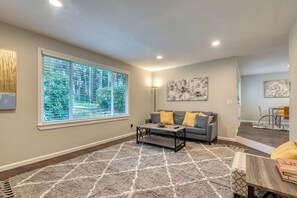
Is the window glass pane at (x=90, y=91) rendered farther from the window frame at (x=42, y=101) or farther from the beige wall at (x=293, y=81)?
the beige wall at (x=293, y=81)

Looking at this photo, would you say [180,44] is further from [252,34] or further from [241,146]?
[241,146]

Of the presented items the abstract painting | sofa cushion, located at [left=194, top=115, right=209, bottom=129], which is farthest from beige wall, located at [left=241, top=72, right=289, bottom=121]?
the abstract painting

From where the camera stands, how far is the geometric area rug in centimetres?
190

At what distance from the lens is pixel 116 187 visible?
202 centimetres

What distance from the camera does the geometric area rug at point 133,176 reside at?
6.23ft

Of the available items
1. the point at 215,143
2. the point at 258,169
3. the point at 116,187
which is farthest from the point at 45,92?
the point at 215,143

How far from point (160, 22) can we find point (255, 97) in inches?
277

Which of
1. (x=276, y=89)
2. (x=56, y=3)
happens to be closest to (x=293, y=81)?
(x=56, y=3)

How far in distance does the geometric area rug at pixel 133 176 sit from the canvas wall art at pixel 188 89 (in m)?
2.13

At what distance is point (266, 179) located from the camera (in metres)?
1.18

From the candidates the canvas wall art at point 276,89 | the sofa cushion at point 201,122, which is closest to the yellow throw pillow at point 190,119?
the sofa cushion at point 201,122

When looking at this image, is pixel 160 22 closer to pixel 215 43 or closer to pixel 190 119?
pixel 215 43

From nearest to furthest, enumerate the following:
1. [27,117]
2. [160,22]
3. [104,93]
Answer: [160,22]
[27,117]
[104,93]

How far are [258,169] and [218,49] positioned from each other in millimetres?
3099
